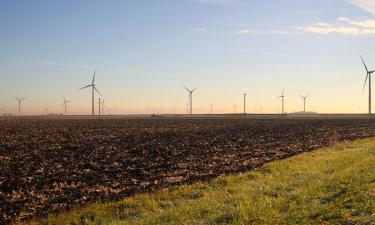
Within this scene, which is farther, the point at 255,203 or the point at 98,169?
the point at 98,169

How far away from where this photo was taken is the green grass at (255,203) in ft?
49.2

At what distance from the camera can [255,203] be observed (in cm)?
1727

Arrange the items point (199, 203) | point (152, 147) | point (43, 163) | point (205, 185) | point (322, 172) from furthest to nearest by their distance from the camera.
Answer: point (152, 147) → point (43, 163) → point (322, 172) → point (205, 185) → point (199, 203)

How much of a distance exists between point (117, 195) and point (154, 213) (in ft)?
12.5

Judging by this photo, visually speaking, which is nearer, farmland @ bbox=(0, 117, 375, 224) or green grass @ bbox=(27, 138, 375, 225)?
green grass @ bbox=(27, 138, 375, 225)

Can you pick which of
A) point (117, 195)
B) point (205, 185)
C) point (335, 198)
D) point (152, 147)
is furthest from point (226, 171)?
point (152, 147)

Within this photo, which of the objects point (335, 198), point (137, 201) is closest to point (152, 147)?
point (137, 201)

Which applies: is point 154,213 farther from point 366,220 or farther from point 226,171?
point 226,171

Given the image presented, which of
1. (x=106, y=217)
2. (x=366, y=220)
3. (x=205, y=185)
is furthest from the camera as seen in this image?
(x=205, y=185)

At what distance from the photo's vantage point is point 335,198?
17.3m

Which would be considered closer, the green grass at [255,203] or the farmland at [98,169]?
the green grass at [255,203]

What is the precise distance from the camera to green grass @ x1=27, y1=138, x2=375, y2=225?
15.0m

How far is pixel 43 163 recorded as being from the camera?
30578 millimetres

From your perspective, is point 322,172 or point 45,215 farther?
point 322,172
